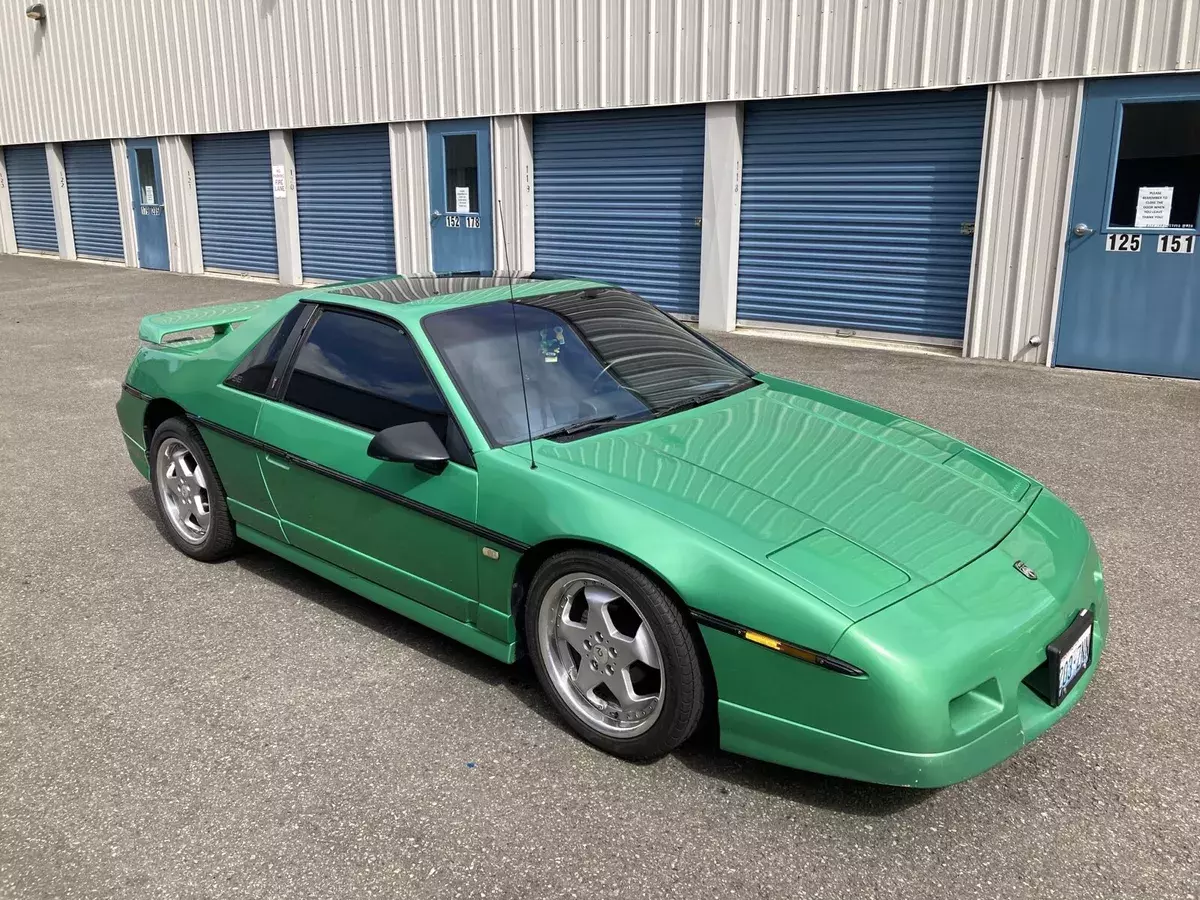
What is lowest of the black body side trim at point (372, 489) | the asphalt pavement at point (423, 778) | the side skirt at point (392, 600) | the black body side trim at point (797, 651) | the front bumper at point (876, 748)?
the asphalt pavement at point (423, 778)

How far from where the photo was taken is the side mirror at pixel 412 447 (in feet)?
10.6

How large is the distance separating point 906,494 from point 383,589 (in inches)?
75.7

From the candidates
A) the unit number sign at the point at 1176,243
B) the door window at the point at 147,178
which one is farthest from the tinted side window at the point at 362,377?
the door window at the point at 147,178

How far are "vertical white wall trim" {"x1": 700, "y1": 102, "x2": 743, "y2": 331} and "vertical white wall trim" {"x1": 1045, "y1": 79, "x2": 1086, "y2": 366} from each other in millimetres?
3431

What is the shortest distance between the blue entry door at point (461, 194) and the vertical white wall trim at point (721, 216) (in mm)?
3067

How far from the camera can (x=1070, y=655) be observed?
2.78 meters

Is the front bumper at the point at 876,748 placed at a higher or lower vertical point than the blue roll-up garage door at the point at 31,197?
lower

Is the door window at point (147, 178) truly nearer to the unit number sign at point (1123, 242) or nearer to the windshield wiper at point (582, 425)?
the unit number sign at point (1123, 242)

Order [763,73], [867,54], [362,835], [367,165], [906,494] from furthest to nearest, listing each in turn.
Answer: [367,165] < [763,73] < [867,54] < [906,494] < [362,835]

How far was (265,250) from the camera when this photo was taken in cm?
1698

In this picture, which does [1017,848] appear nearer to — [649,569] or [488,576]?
[649,569]

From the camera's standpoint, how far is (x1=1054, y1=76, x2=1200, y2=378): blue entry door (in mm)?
8234

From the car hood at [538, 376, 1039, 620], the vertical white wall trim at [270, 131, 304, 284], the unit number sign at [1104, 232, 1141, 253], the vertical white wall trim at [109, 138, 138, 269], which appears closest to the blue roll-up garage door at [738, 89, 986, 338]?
the unit number sign at [1104, 232, 1141, 253]

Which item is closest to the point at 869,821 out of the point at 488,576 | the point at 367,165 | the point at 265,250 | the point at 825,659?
the point at 825,659
